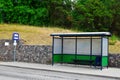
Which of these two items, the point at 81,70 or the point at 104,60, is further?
the point at 104,60

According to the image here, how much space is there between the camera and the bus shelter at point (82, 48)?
1099 inches

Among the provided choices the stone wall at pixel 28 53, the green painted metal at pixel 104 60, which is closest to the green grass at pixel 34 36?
the stone wall at pixel 28 53

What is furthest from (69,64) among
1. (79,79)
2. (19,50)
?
(79,79)

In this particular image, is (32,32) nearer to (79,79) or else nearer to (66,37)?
(66,37)

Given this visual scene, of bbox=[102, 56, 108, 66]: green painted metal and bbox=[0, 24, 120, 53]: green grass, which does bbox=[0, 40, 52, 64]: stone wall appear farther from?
bbox=[102, 56, 108, 66]: green painted metal

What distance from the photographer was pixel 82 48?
98.3 ft

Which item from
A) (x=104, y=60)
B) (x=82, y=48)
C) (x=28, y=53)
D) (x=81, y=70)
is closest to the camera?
(x=81, y=70)

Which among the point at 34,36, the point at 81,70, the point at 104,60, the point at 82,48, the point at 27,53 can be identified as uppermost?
the point at 34,36

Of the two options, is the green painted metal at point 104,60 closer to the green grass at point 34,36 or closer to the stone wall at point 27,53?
the green grass at point 34,36

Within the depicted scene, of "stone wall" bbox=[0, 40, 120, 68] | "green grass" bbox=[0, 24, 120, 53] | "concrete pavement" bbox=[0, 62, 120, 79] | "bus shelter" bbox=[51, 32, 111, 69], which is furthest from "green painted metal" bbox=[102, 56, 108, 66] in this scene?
"stone wall" bbox=[0, 40, 120, 68]

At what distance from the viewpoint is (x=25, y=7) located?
61.5 meters

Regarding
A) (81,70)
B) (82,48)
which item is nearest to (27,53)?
(82,48)

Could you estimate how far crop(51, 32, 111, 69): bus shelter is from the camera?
27.9 meters

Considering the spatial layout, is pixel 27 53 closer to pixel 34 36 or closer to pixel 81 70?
pixel 34 36
